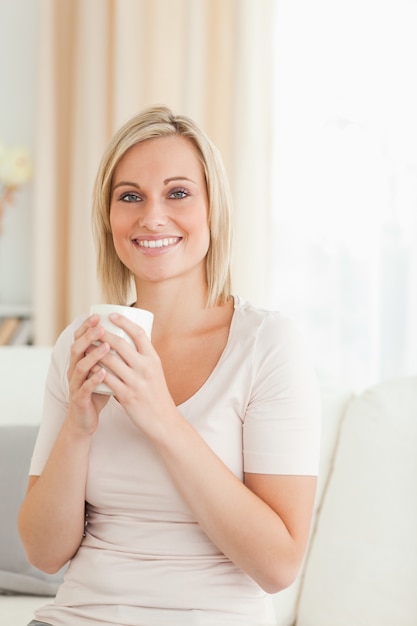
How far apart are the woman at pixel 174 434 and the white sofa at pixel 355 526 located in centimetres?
43

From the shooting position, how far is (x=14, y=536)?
6.46ft

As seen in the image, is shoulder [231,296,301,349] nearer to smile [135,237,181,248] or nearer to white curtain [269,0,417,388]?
smile [135,237,181,248]

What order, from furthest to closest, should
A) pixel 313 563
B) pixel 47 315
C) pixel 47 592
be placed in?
1. pixel 47 315
2. pixel 47 592
3. pixel 313 563

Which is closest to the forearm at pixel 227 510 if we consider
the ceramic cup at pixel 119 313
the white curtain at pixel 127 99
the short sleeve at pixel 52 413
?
the ceramic cup at pixel 119 313

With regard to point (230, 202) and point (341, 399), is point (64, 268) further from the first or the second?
point (230, 202)

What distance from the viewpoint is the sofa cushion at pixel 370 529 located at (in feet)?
5.66

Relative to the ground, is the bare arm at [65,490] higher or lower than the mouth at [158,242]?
lower

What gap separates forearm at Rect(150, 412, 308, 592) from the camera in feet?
4.08

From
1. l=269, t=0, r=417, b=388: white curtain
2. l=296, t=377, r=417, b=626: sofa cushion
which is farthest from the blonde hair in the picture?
l=269, t=0, r=417, b=388: white curtain

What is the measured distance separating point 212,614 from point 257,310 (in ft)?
1.49

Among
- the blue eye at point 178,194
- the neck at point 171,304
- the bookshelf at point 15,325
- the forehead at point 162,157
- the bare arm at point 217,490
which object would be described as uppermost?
the forehead at point 162,157

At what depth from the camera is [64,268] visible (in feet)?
11.8

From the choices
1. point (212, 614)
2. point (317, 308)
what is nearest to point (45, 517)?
point (212, 614)

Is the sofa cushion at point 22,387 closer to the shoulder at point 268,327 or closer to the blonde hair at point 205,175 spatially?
the blonde hair at point 205,175
